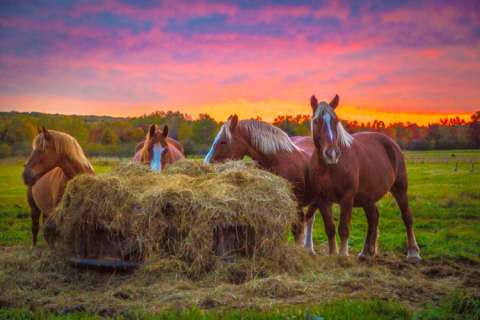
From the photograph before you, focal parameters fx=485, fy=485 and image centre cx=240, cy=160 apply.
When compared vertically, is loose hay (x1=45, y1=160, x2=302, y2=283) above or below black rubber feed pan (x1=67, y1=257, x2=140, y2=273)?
above

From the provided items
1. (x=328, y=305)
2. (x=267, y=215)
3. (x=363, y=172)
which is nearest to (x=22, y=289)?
(x=267, y=215)

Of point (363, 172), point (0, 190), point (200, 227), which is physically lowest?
point (0, 190)

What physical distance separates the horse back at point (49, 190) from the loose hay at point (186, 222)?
1.73m

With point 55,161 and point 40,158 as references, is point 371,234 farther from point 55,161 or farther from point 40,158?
point 40,158

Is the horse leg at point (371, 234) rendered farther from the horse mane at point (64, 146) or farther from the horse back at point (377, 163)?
the horse mane at point (64, 146)

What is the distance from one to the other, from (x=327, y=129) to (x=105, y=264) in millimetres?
3596

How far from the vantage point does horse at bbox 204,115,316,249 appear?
8227mm

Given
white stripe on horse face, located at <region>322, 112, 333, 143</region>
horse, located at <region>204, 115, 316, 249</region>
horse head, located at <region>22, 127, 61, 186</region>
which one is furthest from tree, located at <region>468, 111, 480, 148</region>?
horse head, located at <region>22, 127, 61, 186</region>

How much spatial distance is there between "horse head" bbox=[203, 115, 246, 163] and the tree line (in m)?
20.9

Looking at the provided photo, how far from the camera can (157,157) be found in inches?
356

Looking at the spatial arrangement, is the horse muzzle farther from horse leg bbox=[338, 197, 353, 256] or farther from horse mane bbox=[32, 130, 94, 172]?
horse mane bbox=[32, 130, 94, 172]

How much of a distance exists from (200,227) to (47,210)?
4381 mm

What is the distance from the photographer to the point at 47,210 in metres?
9.10

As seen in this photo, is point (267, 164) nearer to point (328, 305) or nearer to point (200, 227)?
point (200, 227)
